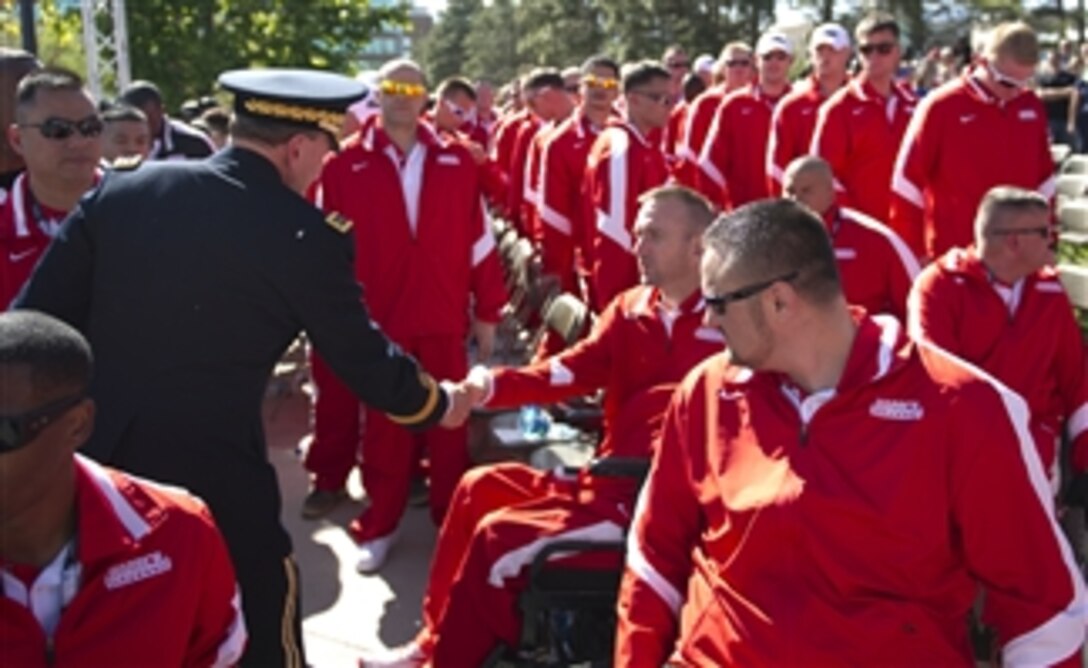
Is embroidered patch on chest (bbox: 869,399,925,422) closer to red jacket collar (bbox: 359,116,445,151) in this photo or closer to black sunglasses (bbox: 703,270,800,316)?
black sunglasses (bbox: 703,270,800,316)

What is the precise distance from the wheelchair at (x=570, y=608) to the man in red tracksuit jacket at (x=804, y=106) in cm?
471

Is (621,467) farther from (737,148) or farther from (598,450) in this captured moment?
(737,148)

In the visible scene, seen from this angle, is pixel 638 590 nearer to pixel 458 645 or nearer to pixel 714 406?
pixel 714 406

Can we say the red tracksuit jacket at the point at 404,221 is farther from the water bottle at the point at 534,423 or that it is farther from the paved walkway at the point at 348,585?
the paved walkway at the point at 348,585

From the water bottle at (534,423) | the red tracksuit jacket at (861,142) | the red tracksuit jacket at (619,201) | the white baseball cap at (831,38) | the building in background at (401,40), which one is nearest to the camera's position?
the water bottle at (534,423)

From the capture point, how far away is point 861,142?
7621mm

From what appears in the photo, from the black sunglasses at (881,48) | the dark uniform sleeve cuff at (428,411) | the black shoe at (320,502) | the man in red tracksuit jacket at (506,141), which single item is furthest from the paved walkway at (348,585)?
the man in red tracksuit jacket at (506,141)

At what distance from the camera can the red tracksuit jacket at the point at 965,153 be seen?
21.9 ft

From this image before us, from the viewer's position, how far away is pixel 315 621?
16.3 feet

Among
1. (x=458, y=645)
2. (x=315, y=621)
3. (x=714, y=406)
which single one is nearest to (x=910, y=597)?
(x=714, y=406)

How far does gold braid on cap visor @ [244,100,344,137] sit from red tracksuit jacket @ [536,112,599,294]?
4.94 meters

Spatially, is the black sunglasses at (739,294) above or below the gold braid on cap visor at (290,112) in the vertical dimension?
below

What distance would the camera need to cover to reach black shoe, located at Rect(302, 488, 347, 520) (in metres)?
6.10

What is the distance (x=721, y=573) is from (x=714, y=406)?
37cm
